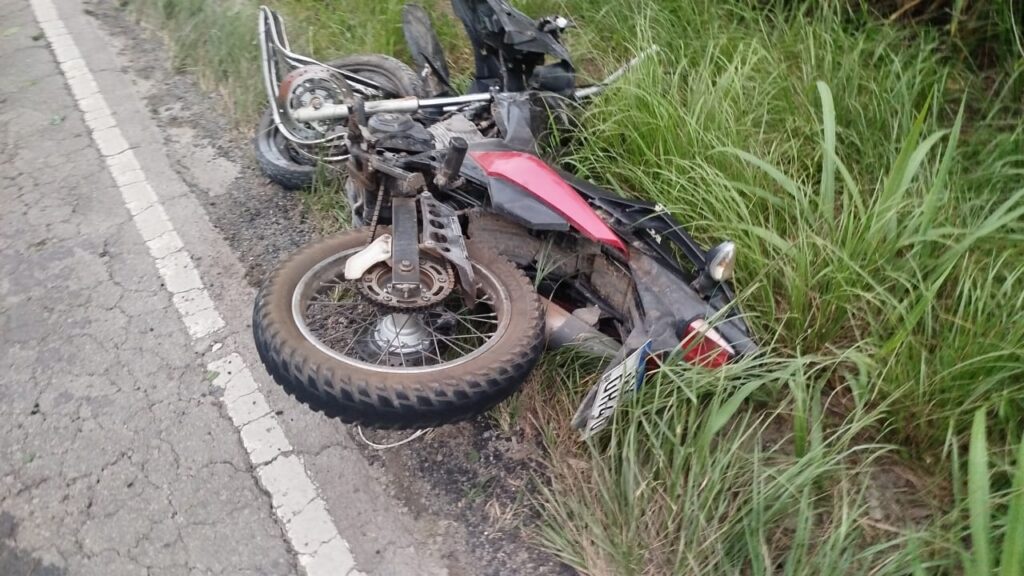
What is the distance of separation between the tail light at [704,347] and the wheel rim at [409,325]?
0.66 meters

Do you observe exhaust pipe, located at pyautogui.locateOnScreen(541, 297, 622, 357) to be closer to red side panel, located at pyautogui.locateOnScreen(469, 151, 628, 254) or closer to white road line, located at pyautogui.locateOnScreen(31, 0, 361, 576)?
red side panel, located at pyautogui.locateOnScreen(469, 151, 628, 254)

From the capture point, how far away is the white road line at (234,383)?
2.51 metres

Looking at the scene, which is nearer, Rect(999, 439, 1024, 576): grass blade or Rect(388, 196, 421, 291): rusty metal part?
Rect(999, 439, 1024, 576): grass blade

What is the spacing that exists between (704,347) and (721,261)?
32cm

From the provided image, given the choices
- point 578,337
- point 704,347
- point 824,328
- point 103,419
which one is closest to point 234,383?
point 103,419

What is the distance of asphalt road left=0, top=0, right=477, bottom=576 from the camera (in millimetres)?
2469

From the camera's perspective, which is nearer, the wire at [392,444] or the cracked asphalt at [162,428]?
the cracked asphalt at [162,428]

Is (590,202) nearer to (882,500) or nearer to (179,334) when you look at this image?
(882,500)

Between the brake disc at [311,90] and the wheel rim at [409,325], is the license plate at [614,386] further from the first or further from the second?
the brake disc at [311,90]

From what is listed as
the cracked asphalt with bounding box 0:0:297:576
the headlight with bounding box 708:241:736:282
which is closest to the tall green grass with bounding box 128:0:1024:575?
the headlight with bounding box 708:241:736:282

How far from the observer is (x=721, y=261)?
280cm

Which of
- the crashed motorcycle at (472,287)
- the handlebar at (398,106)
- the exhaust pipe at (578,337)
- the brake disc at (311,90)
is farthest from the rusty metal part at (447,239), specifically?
the brake disc at (311,90)

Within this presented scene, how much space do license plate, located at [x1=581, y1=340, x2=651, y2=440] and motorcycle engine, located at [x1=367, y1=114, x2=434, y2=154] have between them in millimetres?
1206

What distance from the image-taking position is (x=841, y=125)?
388 cm
